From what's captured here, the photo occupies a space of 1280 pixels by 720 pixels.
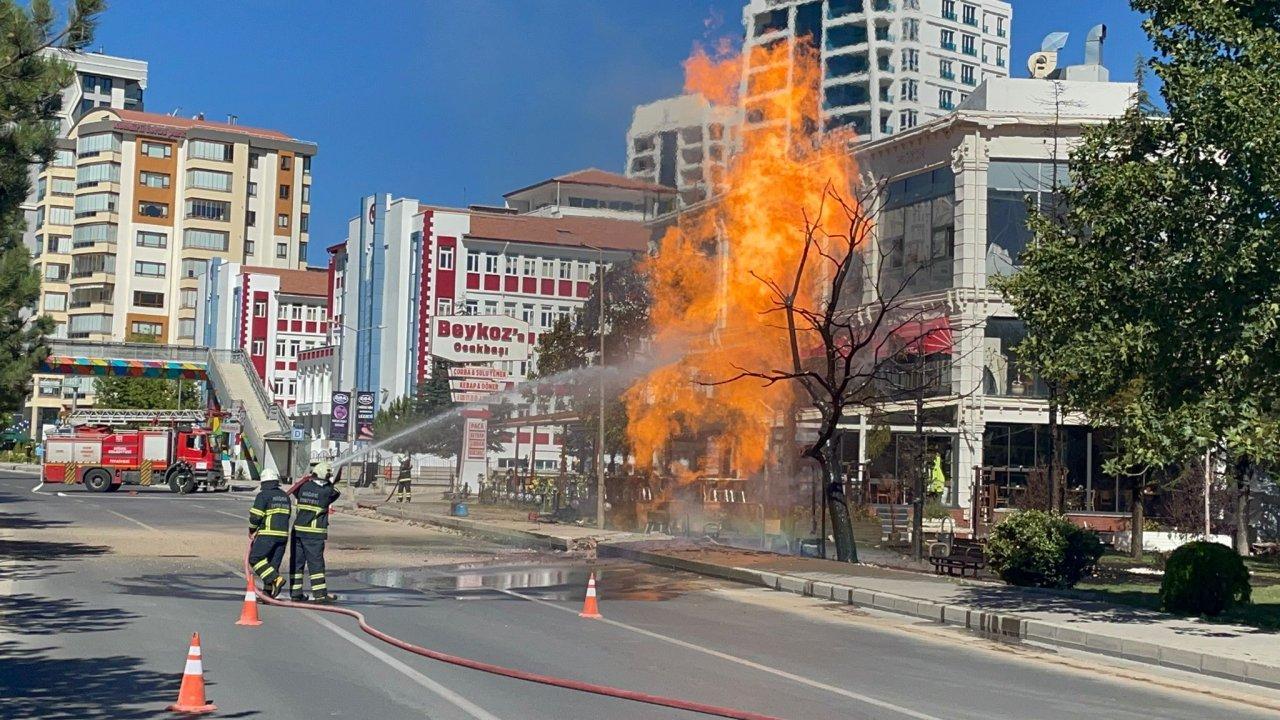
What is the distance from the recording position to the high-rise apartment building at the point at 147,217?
127m

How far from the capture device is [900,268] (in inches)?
2048

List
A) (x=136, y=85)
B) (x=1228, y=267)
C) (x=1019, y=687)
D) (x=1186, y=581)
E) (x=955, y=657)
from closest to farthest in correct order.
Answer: (x=1019, y=687), (x=955, y=657), (x=1228, y=267), (x=1186, y=581), (x=136, y=85)

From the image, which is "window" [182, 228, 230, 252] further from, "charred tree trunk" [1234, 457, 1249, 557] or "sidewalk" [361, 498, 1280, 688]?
"charred tree trunk" [1234, 457, 1249, 557]

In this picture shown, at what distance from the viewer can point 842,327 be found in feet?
109

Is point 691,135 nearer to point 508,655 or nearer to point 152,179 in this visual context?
point 508,655

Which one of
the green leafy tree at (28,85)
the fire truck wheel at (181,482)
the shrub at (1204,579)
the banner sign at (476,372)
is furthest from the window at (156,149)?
the shrub at (1204,579)

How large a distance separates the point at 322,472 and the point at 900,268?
36295 millimetres

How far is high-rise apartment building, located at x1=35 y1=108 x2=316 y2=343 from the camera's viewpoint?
418 feet

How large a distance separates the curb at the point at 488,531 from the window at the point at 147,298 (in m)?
89.9

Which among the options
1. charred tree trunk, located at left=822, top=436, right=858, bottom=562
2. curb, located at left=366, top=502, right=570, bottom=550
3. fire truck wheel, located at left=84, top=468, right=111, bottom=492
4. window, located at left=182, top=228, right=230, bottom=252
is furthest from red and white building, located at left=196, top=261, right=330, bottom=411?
charred tree trunk, located at left=822, top=436, right=858, bottom=562

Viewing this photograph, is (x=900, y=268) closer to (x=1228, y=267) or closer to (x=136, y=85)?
(x=1228, y=267)

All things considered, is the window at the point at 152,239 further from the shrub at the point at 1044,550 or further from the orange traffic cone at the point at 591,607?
the orange traffic cone at the point at 591,607

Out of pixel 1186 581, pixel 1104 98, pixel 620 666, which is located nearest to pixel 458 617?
pixel 620 666

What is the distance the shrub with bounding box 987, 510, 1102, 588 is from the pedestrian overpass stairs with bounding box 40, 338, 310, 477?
47.8 metres
